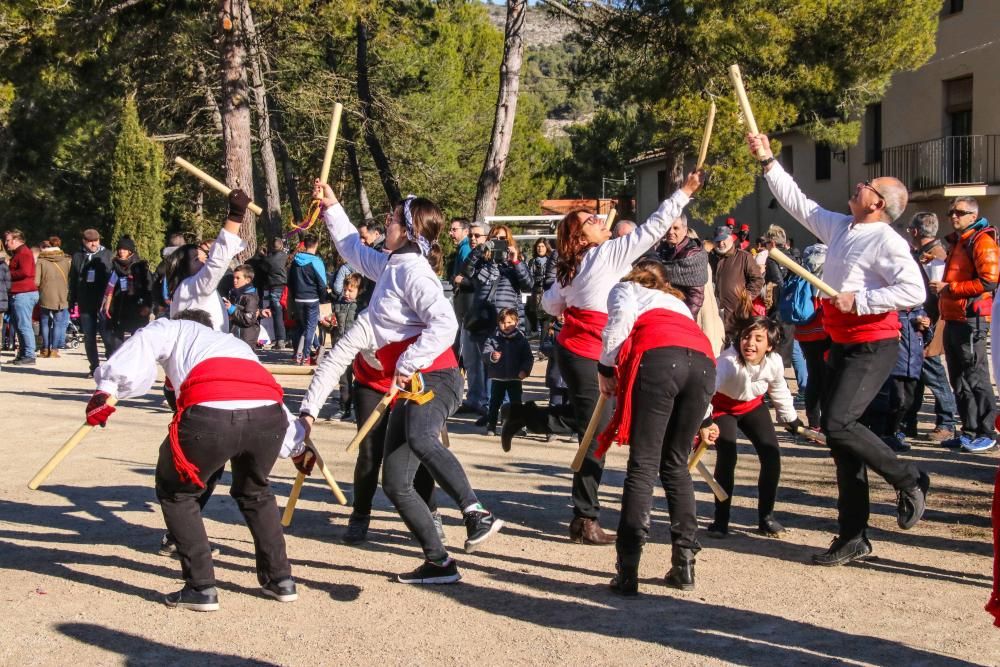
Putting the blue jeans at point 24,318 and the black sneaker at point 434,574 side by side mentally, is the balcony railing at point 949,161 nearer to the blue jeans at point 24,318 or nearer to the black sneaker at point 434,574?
the blue jeans at point 24,318

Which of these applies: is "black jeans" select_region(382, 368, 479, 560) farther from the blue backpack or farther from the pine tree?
the pine tree

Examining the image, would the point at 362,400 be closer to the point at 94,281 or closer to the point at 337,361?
the point at 337,361

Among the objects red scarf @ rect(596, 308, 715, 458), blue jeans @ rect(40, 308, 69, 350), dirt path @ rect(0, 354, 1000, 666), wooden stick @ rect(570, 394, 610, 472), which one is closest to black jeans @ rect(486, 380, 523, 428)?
dirt path @ rect(0, 354, 1000, 666)

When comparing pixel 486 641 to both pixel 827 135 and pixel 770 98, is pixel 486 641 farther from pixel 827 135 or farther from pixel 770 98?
pixel 827 135

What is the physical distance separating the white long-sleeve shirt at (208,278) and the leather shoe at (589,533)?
7.46ft

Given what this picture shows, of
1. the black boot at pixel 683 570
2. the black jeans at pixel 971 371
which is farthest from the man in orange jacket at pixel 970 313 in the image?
the black boot at pixel 683 570

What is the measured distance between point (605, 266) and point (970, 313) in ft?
14.3

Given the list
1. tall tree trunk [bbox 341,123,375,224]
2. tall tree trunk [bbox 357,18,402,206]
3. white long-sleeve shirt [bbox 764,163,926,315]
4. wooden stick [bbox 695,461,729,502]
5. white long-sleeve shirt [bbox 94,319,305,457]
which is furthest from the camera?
tall tree trunk [bbox 341,123,375,224]

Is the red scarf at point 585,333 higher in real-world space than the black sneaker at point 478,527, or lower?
higher

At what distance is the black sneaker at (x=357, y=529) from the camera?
6.51 metres

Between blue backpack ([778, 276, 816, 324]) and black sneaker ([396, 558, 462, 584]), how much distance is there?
5.58m

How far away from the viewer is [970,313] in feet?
30.3

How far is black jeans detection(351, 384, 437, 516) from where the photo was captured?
6227mm

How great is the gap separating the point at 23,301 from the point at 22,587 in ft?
39.1
